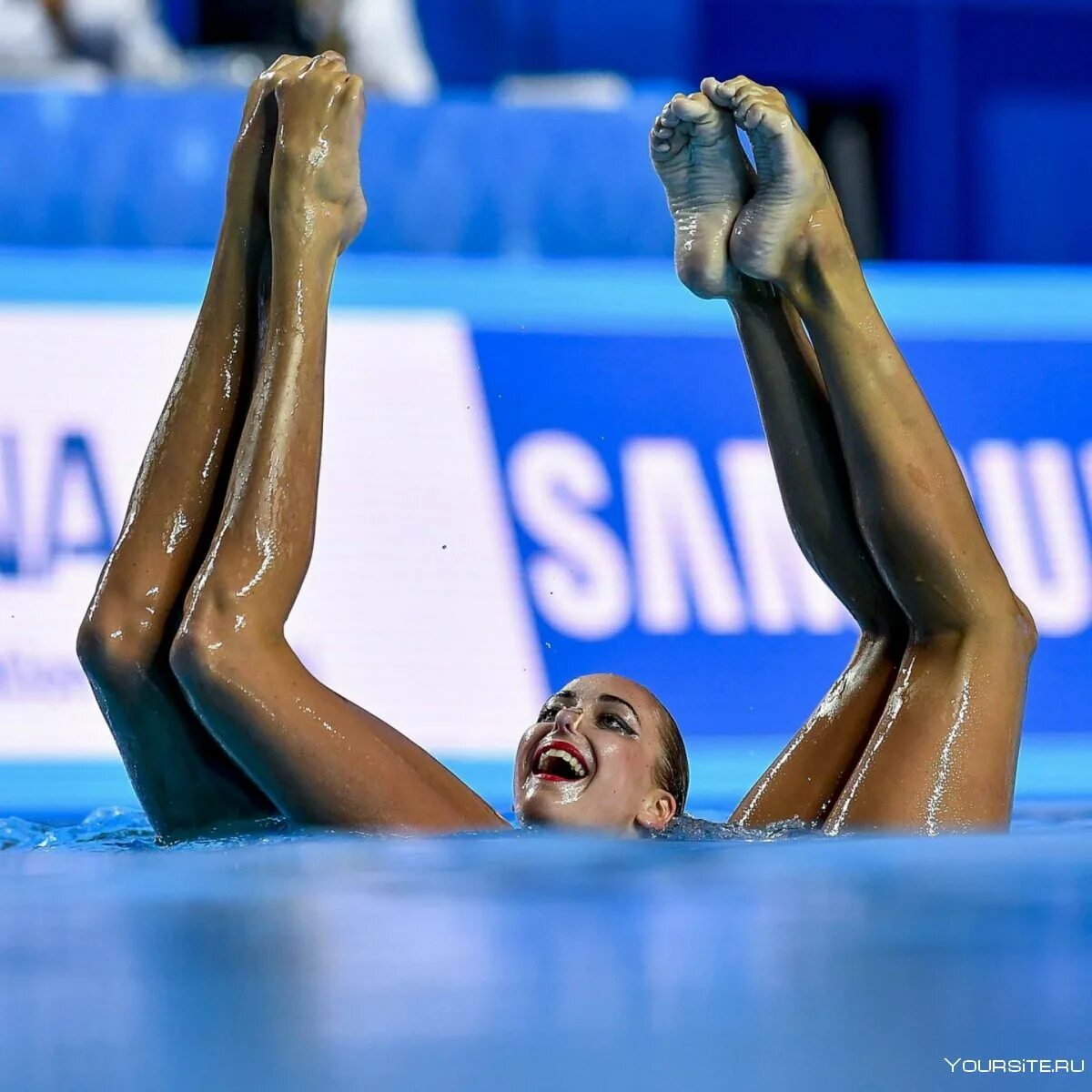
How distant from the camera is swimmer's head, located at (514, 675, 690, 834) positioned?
7.18 ft

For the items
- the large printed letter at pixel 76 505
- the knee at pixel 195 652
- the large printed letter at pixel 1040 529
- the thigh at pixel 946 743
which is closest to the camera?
the knee at pixel 195 652

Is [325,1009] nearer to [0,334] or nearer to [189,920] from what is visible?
[189,920]

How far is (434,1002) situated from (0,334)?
2.43 metres

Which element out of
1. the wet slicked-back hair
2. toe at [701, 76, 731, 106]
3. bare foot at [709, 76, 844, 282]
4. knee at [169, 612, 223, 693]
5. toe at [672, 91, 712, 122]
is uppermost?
toe at [701, 76, 731, 106]

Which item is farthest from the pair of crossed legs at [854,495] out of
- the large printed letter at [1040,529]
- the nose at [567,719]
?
the large printed letter at [1040,529]

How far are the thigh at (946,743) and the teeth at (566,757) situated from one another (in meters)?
0.32

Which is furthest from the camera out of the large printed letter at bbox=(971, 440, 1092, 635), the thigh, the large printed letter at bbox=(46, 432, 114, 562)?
the large printed letter at bbox=(971, 440, 1092, 635)

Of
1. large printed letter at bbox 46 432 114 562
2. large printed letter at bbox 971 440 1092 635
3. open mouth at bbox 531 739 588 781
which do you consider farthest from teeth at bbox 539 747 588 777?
large printed letter at bbox 971 440 1092 635

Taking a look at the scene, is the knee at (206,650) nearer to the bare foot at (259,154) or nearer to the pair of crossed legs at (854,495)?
the bare foot at (259,154)

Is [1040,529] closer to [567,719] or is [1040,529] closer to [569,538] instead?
[569,538]

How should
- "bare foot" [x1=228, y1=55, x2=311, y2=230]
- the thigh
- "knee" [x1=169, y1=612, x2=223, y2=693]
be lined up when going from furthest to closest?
"bare foot" [x1=228, y1=55, x2=311, y2=230] < the thigh < "knee" [x1=169, y1=612, x2=223, y2=693]

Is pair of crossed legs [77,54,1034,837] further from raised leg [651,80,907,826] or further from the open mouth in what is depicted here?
the open mouth

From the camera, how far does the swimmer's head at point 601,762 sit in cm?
219

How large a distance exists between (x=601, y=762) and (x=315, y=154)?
814mm
